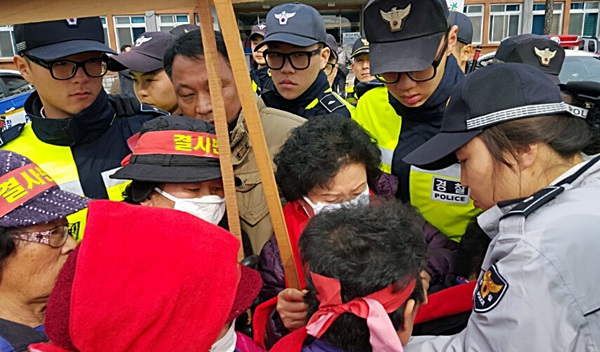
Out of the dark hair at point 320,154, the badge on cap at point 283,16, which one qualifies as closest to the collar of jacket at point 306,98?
the badge on cap at point 283,16

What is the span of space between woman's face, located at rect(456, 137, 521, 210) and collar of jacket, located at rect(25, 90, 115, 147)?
162 centimetres

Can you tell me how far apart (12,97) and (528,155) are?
8.03 meters

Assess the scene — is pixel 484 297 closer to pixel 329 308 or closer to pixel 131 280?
pixel 329 308

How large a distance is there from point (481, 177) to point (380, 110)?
115 centimetres

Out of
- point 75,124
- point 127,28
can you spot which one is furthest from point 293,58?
point 127,28

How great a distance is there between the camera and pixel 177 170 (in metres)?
1.68

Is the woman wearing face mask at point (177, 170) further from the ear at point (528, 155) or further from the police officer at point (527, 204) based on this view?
the ear at point (528, 155)

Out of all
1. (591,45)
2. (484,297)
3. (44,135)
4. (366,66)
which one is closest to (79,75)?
(44,135)

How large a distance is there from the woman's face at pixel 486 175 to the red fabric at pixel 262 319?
2.52 feet

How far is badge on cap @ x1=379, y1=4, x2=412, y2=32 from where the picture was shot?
2152 millimetres

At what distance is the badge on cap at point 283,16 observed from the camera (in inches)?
121

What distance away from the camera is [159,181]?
1644 mm

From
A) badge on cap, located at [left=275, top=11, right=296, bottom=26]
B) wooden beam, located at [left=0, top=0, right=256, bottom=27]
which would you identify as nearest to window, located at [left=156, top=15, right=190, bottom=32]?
badge on cap, located at [left=275, top=11, right=296, bottom=26]

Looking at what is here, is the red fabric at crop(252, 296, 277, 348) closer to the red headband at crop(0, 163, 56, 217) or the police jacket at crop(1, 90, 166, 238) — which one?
the red headband at crop(0, 163, 56, 217)
